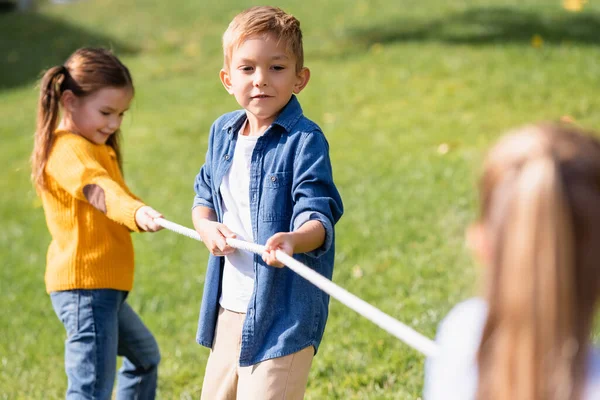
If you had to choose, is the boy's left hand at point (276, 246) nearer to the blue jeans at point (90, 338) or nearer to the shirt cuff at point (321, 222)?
the shirt cuff at point (321, 222)

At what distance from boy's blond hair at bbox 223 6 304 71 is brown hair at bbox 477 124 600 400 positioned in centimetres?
148

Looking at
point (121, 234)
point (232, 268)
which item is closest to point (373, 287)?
point (121, 234)

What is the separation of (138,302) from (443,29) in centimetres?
826

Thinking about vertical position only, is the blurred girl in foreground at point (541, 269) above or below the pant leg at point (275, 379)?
above

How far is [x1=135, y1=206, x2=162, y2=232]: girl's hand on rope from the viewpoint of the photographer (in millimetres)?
3104

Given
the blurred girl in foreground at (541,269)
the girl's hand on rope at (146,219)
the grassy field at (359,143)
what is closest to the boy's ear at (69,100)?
the girl's hand on rope at (146,219)

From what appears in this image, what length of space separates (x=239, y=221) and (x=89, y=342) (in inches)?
36.7

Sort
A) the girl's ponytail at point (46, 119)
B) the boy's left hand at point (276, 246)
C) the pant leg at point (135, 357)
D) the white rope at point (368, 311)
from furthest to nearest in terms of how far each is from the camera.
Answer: the pant leg at point (135, 357) → the girl's ponytail at point (46, 119) → the boy's left hand at point (276, 246) → the white rope at point (368, 311)

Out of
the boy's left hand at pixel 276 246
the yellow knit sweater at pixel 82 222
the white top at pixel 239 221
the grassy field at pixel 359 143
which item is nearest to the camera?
the boy's left hand at pixel 276 246

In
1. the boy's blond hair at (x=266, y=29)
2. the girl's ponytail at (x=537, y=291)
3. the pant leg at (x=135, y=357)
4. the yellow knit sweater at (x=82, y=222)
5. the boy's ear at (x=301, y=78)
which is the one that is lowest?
the pant leg at (x=135, y=357)

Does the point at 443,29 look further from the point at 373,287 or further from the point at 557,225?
the point at 557,225

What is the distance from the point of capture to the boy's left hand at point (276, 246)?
2.38 metres

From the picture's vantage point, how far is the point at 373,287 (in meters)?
5.28

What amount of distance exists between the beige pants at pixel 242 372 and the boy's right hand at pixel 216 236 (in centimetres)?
30
